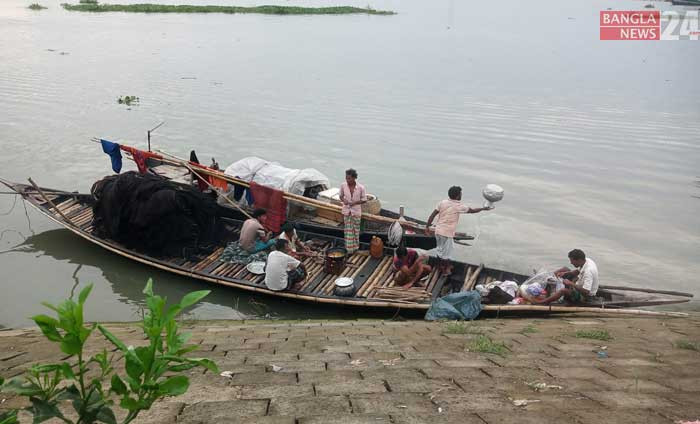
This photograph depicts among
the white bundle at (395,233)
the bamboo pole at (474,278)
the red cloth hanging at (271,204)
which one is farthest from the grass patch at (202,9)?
the bamboo pole at (474,278)

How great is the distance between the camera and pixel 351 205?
8.81 metres

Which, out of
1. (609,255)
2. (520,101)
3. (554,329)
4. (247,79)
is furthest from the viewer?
(247,79)

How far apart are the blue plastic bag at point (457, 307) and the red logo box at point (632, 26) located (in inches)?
2074

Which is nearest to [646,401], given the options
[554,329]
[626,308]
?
[554,329]

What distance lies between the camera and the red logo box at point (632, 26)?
5297cm

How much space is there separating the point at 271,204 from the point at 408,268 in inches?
118

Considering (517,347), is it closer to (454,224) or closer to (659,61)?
(454,224)

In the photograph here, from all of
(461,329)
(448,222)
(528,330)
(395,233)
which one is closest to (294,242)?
(395,233)

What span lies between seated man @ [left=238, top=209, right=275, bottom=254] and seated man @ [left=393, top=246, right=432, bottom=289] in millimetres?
2448

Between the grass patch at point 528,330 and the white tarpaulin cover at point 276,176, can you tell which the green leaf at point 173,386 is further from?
the white tarpaulin cover at point 276,176

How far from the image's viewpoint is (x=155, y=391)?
6.00 ft

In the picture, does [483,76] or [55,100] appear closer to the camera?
[55,100]

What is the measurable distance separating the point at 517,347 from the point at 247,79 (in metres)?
25.9

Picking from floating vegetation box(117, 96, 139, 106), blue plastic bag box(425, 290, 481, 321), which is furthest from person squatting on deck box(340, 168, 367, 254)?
floating vegetation box(117, 96, 139, 106)
